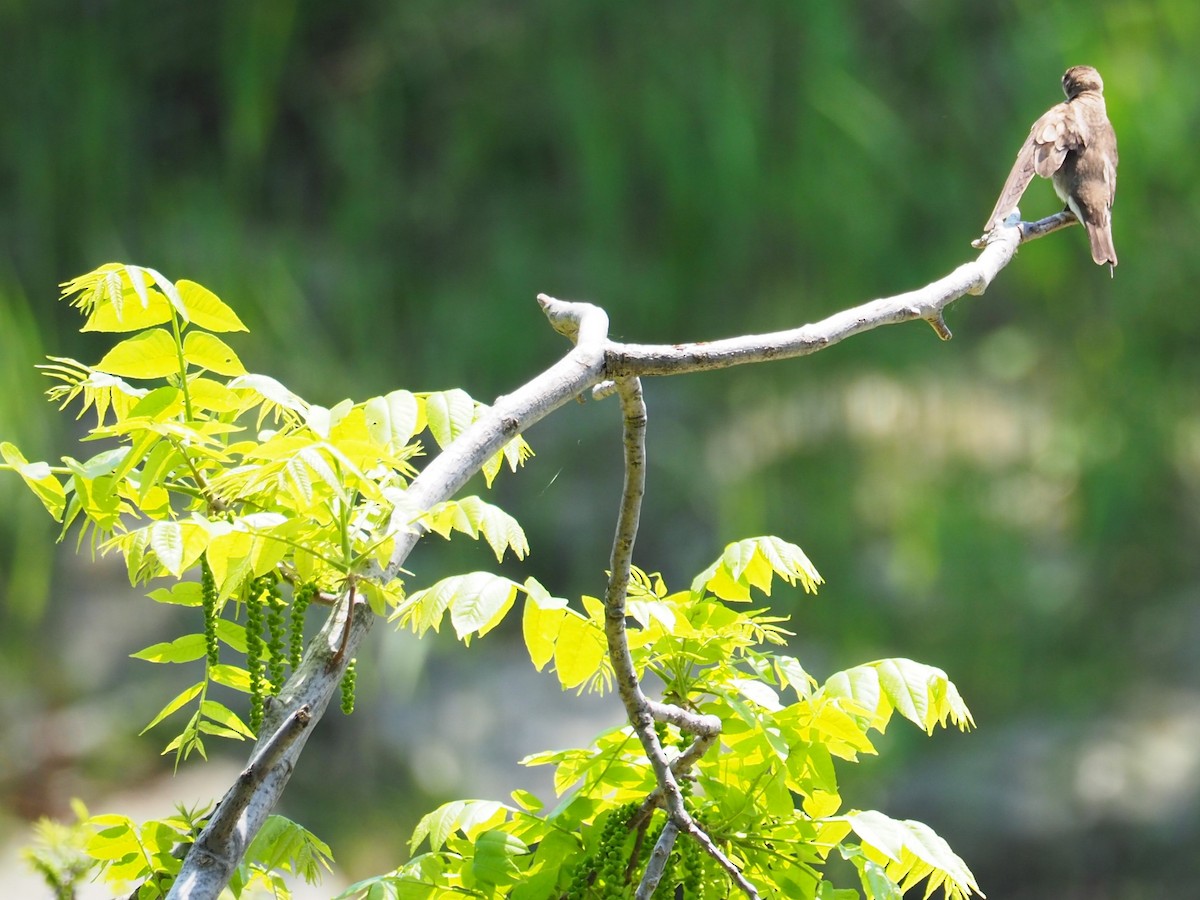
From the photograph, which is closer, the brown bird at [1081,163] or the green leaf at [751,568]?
the green leaf at [751,568]

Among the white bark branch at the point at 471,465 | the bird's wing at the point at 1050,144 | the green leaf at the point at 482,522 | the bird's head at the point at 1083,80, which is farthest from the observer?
the bird's head at the point at 1083,80

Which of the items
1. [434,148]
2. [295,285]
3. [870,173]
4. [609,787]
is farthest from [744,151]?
[609,787]

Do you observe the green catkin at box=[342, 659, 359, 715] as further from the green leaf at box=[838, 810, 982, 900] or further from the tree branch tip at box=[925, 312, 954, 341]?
the tree branch tip at box=[925, 312, 954, 341]

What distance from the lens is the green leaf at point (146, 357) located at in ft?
2.48

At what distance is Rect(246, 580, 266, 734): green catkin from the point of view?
661mm

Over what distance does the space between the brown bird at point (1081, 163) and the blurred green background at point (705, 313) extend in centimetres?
223

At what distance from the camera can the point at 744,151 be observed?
4059 mm

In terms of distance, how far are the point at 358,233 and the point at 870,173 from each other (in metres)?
1.61

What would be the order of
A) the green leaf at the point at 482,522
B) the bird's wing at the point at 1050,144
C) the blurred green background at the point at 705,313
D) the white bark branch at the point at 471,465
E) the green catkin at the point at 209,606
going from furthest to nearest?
the blurred green background at the point at 705,313
the bird's wing at the point at 1050,144
the green leaf at the point at 482,522
the green catkin at the point at 209,606
the white bark branch at the point at 471,465

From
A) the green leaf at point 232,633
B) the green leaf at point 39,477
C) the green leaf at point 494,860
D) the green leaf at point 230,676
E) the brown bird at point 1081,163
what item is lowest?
the green leaf at point 494,860

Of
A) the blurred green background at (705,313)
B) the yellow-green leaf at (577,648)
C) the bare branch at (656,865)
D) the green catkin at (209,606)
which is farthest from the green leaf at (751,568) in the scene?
the blurred green background at (705,313)

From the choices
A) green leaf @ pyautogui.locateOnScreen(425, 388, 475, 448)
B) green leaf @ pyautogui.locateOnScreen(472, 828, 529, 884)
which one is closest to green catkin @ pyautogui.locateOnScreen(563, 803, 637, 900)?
green leaf @ pyautogui.locateOnScreen(472, 828, 529, 884)

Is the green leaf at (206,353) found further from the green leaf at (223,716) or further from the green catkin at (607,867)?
the green catkin at (607,867)

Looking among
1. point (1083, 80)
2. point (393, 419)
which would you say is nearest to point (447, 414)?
point (393, 419)
